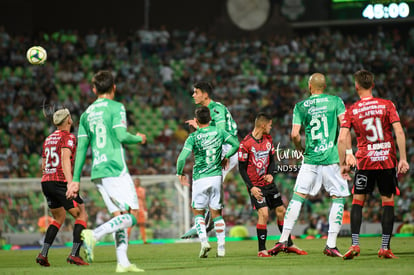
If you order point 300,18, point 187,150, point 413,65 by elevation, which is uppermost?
point 300,18

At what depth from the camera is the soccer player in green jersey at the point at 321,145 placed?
32.0 feet

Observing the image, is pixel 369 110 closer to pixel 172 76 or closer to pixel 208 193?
pixel 208 193

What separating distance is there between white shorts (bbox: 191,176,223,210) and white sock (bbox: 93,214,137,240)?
9.16 feet

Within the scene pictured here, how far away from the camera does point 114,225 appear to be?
25.1 feet

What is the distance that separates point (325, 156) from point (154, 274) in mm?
3466

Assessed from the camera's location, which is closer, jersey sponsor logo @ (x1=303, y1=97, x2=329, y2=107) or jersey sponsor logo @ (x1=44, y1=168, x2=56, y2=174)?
jersey sponsor logo @ (x1=303, y1=97, x2=329, y2=107)

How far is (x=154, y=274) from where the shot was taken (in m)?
7.47

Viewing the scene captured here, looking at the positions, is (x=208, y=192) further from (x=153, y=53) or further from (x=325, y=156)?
(x=153, y=53)

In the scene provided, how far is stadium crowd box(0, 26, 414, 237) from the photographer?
24.5 metres

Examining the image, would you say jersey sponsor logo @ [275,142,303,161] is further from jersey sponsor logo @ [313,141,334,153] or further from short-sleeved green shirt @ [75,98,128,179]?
short-sleeved green shirt @ [75,98,128,179]

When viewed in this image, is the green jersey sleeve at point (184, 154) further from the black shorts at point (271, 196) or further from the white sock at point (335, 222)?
the white sock at point (335, 222)

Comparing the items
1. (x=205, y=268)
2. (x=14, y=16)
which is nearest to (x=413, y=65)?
(x=14, y=16)

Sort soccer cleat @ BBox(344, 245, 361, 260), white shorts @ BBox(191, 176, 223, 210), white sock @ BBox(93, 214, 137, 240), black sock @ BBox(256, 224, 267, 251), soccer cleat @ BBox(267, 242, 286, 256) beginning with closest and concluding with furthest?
white sock @ BBox(93, 214, 137, 240) → soccer cleat @ BBox(344, 245, 361, 260) → soccer cleat @ BBox(267, 242, 286, 256) → black sock @ BBox(256, 224, 267, 251) → white shorts @ BBox(191, 176, 223, 210)

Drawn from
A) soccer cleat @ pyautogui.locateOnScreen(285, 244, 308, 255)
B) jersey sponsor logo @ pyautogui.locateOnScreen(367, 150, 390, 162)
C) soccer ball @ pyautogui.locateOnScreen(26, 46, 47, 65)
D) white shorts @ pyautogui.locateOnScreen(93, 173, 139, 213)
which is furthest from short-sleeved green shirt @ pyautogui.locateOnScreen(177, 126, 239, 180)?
soccer ball @ pyautogui.locateOnScreen(26, 46, 47, 65)
